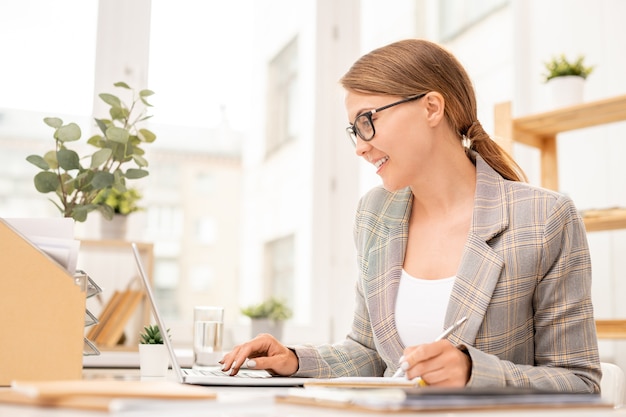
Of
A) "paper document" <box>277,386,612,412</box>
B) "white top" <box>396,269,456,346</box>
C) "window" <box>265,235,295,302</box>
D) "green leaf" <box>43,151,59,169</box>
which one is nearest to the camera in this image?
"paper document" <box>277,386,612,412</box>

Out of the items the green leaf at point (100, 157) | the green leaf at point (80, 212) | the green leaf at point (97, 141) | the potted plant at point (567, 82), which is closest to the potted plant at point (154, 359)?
the green leaf at point (80, 212)

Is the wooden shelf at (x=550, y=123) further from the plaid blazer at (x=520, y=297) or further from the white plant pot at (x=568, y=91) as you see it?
the plaid blazer at (x=520, y=297)

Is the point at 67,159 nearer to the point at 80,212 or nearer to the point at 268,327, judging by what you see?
the point at 80,212

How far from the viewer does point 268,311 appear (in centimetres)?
289

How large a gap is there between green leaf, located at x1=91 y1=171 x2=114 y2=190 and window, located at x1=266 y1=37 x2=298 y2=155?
1.80 m

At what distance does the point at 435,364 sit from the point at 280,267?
2448 mm

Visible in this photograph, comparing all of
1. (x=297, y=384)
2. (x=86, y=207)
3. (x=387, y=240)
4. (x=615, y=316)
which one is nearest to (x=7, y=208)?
(x=86, y=207)

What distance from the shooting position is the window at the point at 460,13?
3.42 meters

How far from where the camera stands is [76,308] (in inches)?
43.3

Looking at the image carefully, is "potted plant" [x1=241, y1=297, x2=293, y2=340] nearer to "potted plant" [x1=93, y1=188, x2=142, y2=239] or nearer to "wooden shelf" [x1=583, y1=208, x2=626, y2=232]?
"potted plant" [x1=93, y1=188, x2=142, y2=239]

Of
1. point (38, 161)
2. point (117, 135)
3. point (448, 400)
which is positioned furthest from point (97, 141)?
point (448, 400)

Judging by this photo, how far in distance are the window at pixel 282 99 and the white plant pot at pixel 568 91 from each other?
1266 millimetres

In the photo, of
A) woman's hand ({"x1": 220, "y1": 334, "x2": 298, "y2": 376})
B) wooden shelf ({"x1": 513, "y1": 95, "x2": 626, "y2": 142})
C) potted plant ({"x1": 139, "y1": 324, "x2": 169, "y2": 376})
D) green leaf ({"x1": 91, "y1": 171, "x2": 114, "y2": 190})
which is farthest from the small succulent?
wooden shelf ({"x1": 513, "y1": 95, "x2": 626, "y2": 142})

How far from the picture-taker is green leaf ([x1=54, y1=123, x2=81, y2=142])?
163 centimetres
